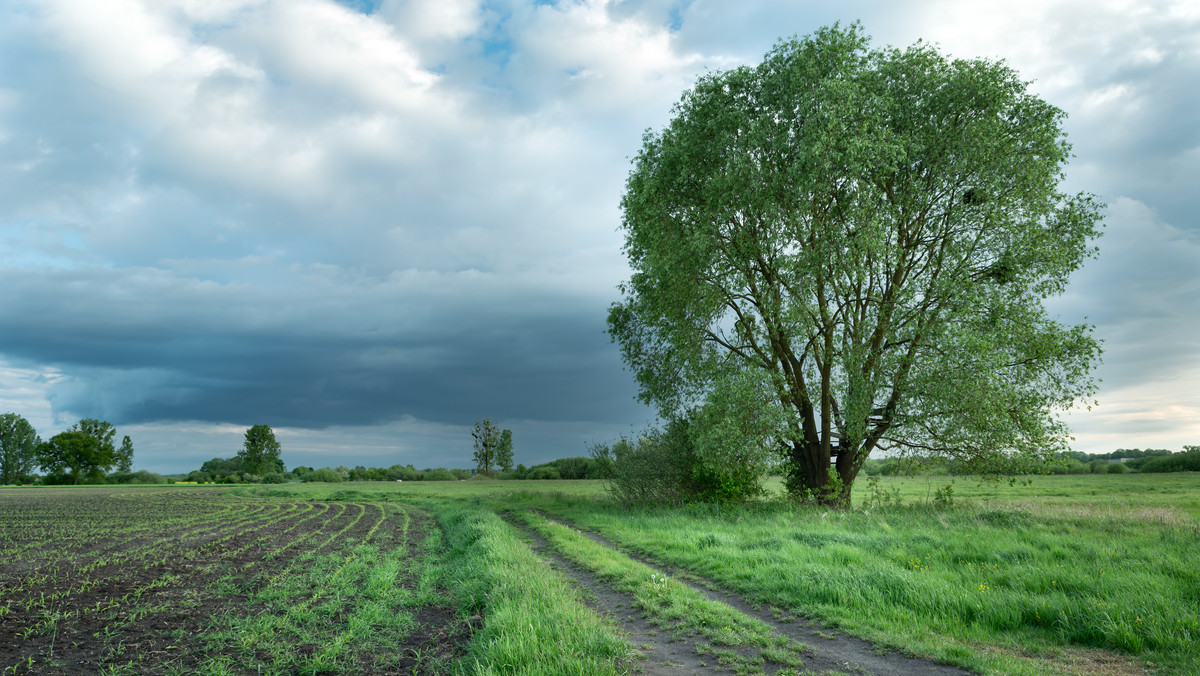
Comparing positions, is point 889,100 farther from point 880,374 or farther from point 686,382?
point 686,382

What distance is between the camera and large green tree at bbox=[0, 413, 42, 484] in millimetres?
102375

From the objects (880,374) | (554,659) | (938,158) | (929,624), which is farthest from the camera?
(938,158)

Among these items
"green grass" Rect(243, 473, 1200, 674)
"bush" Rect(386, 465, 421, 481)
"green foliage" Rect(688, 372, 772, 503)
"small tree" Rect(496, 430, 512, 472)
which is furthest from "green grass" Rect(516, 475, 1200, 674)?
"bush" Rect(386, 465, 421, 481)

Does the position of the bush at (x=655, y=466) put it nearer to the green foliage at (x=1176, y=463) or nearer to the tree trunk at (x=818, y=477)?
the tree trunk at (x=818, y=477)

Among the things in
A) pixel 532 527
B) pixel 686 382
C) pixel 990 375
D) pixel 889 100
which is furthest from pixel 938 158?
pixel 532 527

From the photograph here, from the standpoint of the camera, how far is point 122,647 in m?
8.30

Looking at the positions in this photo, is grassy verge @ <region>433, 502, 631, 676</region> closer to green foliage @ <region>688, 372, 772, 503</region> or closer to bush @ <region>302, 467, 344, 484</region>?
green foliage @ <region>688, 372, 772, 503</region>

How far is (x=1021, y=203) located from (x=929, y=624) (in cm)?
1888

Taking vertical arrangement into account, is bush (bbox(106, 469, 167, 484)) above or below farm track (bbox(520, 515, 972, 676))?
below

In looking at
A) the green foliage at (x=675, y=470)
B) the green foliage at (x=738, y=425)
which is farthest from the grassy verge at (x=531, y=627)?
the green foliage at (x=675, y=470)

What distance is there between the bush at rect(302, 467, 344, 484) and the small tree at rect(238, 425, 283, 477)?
20055 mm

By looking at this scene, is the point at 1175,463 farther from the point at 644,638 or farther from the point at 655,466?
the point at 644,638

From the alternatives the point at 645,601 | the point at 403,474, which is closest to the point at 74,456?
the point at 403,474

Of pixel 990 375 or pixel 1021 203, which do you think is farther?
pixel 1021 203
